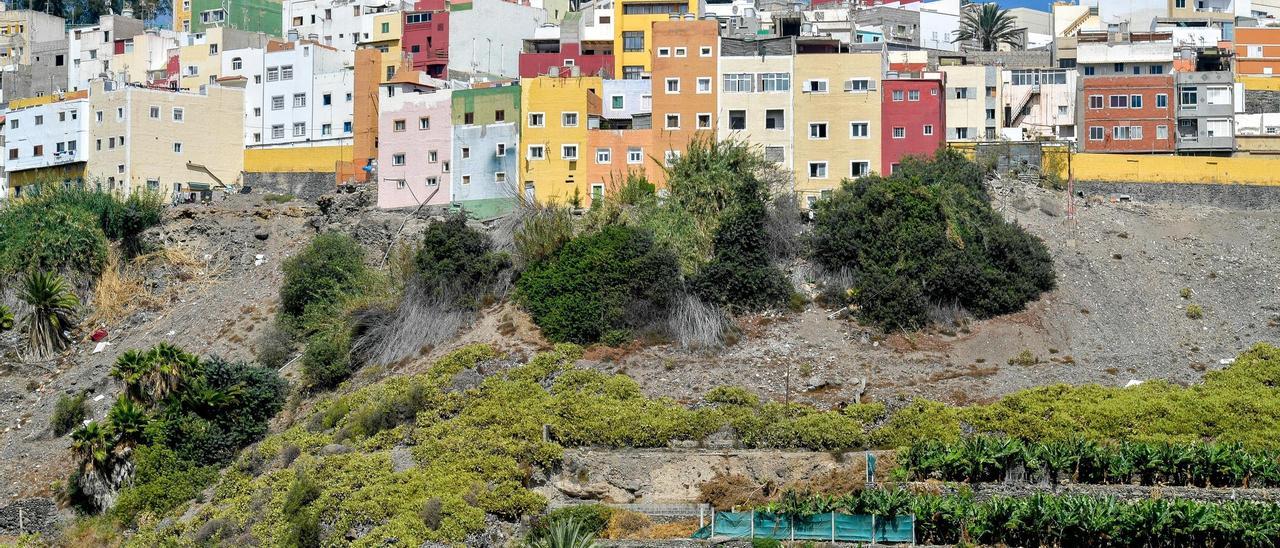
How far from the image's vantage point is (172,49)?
8988cm

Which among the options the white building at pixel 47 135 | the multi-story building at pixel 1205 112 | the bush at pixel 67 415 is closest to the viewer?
the bush at pixel 67 415

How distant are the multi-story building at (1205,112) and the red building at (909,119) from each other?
33.6ft

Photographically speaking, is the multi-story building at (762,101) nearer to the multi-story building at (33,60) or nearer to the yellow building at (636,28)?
the yellow building at (636,28)

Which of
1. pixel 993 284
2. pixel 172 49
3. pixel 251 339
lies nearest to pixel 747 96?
pixel 993 284

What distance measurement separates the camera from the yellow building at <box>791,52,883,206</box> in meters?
66.1

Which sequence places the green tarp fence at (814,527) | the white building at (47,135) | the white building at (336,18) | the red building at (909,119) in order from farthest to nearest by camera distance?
the white building at (336,18) → the white building at (47,135) → the red building at (909,119) → the green tarp fence at (814,527)

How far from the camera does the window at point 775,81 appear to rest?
66.7 metres

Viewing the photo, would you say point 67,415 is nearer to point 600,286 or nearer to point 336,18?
point 600,286

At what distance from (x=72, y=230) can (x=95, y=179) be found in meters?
8.28

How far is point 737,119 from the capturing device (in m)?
66.7

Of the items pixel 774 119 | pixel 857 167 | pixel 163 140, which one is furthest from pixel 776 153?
pixel 163 140

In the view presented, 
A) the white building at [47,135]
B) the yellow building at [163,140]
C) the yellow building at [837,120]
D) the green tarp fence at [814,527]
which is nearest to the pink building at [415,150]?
the yellow building at [163,140]

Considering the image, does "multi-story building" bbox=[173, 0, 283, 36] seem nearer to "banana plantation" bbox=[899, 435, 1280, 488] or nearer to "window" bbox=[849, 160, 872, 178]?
"window" bbox=[849, 160, 872, 178]

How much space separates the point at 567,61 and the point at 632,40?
10.3 feet
